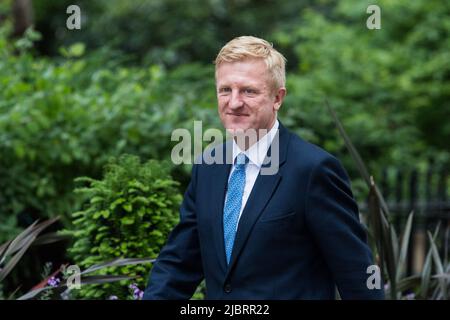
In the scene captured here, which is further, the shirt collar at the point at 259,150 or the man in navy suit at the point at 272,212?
the shirt collar at the point at 259,150

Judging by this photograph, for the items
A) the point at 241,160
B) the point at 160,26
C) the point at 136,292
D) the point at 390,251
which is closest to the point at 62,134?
the point at 136,292

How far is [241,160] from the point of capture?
298cm

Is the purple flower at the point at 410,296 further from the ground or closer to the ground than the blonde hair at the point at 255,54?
closer to the ground

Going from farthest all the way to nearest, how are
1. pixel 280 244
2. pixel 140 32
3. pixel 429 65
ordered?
pixel 140 32 → pixel 429 65 → pixel 280 244

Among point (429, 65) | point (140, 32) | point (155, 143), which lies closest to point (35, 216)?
point (155, 143)

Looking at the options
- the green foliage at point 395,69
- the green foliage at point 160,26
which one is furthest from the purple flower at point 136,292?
the green foliage at point 160,26

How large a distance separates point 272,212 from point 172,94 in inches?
160

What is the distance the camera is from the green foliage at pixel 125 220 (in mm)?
4164

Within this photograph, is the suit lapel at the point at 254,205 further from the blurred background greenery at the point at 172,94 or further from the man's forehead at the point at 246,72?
the blurred background greenery at the point at 172,94

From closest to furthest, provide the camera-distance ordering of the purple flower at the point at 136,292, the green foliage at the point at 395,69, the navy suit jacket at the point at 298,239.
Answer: the navy suit jacket at the point at 298,239, the purple flower at the point at 136,292, the green foliage at the point at 395,69

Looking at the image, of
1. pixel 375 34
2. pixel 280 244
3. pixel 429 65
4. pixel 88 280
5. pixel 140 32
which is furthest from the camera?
pixel 140 32

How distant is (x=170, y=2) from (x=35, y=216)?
8586mm
